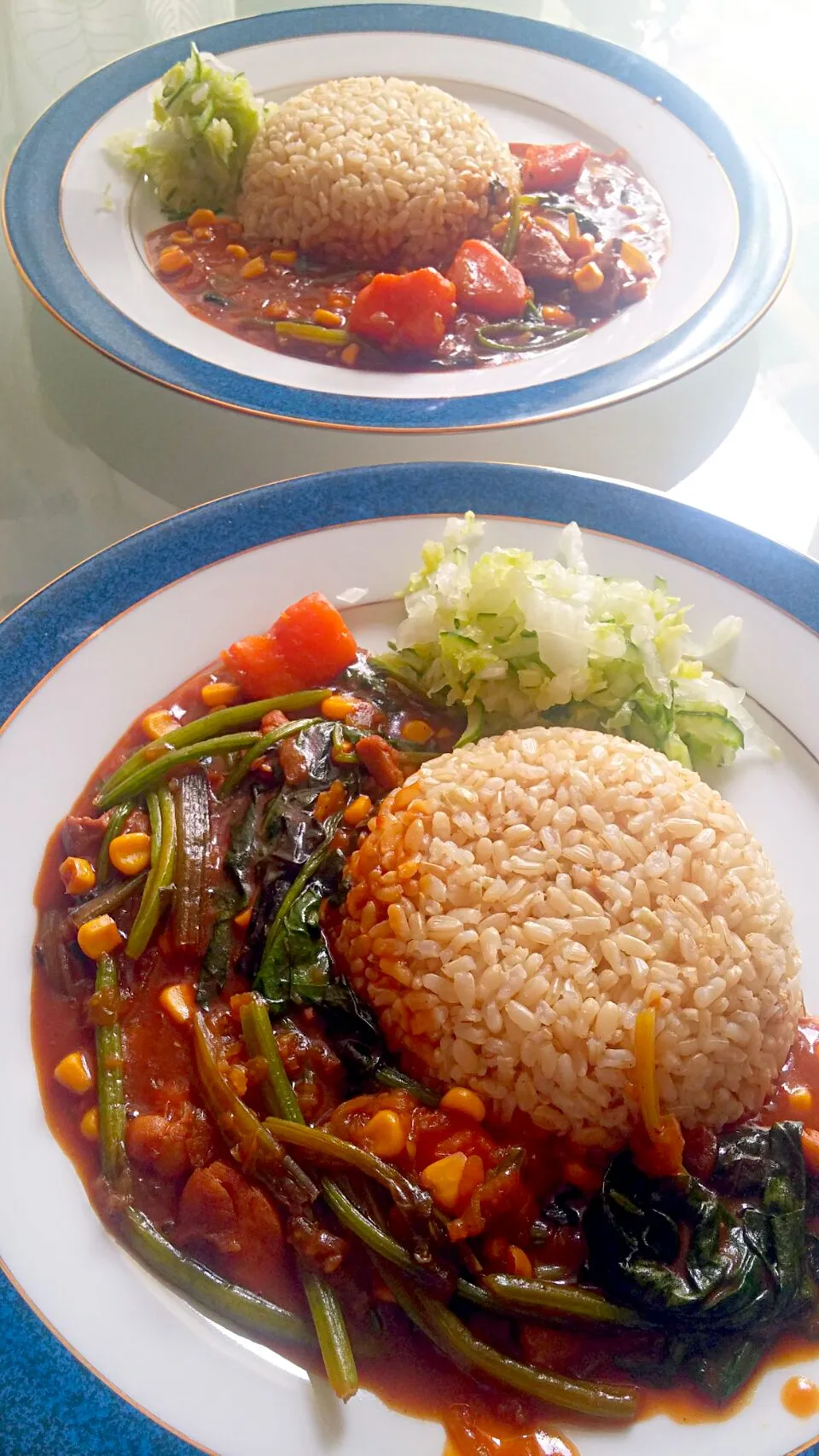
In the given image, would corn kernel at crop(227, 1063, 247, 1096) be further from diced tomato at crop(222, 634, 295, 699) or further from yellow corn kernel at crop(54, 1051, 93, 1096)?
diced tomato at crop(222, 634, 295, 699)

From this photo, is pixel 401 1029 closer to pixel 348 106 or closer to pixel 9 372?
pixel 9 372

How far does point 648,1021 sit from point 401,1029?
1.72 ft

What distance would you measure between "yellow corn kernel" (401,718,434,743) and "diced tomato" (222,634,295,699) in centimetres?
32

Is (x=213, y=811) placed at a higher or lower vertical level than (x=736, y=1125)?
lower

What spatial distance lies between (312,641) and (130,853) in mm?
766

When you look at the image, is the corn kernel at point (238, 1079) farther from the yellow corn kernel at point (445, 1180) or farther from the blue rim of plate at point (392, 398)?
the blue rim of plate at point (392, 398)

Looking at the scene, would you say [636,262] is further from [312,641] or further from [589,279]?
[312,641]

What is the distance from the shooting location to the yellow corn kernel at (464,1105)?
2.23 m

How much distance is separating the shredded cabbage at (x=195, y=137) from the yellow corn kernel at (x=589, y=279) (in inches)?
62.8

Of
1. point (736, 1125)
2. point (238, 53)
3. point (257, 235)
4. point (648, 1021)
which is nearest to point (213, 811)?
point (648, 1021)

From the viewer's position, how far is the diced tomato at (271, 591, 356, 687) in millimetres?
2949

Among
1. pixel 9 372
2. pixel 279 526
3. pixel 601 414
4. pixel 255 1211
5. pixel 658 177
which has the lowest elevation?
pixel 255 1211

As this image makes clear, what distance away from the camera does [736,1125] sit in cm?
230

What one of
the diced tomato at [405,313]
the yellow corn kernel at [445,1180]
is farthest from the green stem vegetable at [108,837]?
the diced tomato at [405,313]
